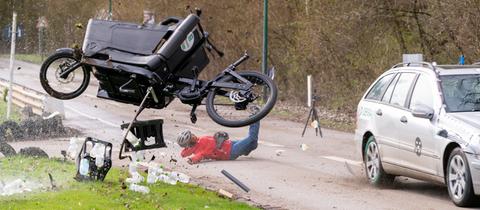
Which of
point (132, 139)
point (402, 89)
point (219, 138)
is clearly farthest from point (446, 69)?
point (219, 138)

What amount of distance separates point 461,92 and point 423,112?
2.00 ft

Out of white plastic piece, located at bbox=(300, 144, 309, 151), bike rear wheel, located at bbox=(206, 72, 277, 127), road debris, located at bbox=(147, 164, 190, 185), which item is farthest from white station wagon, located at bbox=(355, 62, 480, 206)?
white plastic piece, located at bbox=(300, 144, 309, 151)

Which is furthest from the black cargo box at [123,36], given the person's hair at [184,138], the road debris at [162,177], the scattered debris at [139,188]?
the person's hair at [184,138]

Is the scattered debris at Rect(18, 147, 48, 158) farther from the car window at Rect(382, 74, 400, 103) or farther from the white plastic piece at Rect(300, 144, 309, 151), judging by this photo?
the white plastic piece at Rect(300, 144, 309, 151)

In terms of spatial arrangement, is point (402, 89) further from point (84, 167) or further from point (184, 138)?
point (84, 167)

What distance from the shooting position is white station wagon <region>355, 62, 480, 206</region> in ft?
38.8

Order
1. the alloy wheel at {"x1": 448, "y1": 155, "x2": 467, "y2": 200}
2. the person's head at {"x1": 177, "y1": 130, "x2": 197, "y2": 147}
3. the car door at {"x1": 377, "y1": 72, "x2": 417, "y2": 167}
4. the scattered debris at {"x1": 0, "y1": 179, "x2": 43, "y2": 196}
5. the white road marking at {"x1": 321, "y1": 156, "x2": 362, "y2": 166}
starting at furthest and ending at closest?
the white road marking at {"x1": 321, "y1": 156, "x2": 362, "y2": 166} < the person's head at {"x1": 177, "y1": 130, "x2": 197, "y2": 147} < the car door at {"x1": 377, "y1": 72, "x2": 417, "y2": 167} < the scattered debris at {"x1": 0, "y1": 179, "x2": 43, "y2": 196} < the alloy wheel at {"x1": 448, "y1": 155, "x2": 467, "y2": 200}

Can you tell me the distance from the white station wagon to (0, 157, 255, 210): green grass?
227 cm

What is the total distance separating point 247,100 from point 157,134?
1.71 metres

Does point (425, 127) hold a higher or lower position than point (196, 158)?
higher

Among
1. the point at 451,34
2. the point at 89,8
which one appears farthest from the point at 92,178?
the point at 89,8

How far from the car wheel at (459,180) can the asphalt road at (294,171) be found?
0.21 meters

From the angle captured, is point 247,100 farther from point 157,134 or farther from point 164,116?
point 164,116

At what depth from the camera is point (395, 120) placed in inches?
529
